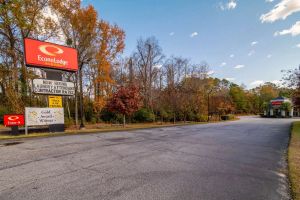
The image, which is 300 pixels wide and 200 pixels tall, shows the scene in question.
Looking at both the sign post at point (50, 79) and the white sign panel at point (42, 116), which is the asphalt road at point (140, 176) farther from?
the sign post at point (50, 79)

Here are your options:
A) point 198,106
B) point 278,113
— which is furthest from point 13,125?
point 278,113

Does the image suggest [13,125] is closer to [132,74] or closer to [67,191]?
[67,191]

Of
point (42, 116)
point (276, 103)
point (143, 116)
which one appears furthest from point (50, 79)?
point (276, 103)

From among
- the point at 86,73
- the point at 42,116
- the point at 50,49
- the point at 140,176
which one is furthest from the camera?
the point at 86,73

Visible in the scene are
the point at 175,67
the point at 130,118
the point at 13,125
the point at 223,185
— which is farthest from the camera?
the point at 175,67

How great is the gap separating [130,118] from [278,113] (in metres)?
53.4

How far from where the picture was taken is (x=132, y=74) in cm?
3756

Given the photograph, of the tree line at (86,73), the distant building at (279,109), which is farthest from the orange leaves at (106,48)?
the distant building at (279,109)

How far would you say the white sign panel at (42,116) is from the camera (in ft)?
43.3

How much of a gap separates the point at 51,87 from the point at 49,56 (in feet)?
8.43

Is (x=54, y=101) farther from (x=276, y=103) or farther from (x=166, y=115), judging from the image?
(x=276, y=103)

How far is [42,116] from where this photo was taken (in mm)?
13922

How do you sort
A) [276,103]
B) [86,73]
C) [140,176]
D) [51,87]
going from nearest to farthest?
[140,176]
[51,87]
[86,73]
[276,103]

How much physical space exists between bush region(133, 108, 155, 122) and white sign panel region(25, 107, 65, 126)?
58.1ft
